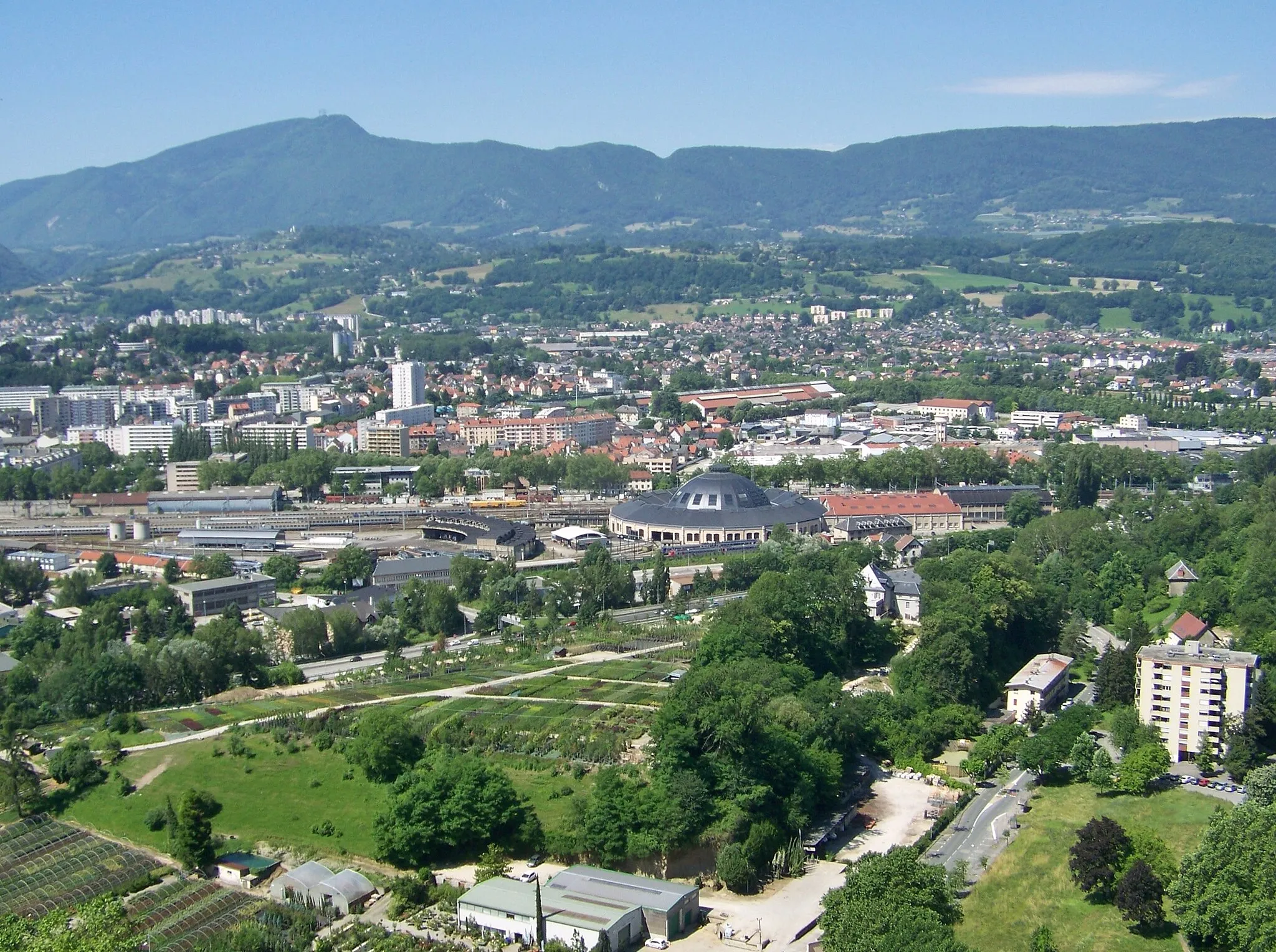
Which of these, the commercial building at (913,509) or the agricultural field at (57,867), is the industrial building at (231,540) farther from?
the agricultural field at (57,867)

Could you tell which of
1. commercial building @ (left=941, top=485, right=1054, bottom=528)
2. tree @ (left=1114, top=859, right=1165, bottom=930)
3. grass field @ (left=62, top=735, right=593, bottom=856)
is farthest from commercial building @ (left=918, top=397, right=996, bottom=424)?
tree @ (left=1114, top=859, right=1165, bottom=930)

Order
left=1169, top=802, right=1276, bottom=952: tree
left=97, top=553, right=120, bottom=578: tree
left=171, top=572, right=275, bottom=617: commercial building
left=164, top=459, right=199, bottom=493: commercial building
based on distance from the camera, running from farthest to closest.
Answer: left=164, top=459, right=199, bottom=493: commercial building → left=97, top=553, right=120, bottom=578: tree → left=171, top=572, right=275, bottom=617: commercial building → left=1169, top=802, right=1276, bottom=952: tree

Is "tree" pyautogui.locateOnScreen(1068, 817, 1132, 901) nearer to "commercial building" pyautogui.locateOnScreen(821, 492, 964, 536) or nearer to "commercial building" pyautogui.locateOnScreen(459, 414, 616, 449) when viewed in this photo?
"commercial building" pyautogui.locateOnScreen(821, 492, 964, 536)

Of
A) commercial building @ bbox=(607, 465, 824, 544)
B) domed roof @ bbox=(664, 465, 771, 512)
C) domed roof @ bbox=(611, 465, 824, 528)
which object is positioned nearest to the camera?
commercial building @ bbox=(607, 465, 824, 544)

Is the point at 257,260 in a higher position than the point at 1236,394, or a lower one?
higher

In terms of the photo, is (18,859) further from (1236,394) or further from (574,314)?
(574,314)

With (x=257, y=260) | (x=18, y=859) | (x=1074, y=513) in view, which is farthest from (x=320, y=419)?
(x=257, y=260)
